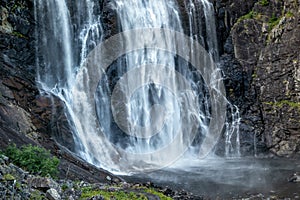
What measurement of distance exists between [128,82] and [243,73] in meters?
10.1

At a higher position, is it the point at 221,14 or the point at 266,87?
the point at 221,14

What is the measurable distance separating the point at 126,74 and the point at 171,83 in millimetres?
4296

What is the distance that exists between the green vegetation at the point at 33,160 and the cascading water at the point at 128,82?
27.2 ft

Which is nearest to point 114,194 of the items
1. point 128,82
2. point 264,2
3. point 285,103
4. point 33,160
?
point 33,160

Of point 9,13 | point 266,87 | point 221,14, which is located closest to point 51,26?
point 9,13

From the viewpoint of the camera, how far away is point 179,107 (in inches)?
1243

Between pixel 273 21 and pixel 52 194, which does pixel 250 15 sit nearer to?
pixel 273 21

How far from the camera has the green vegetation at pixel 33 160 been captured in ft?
47.6

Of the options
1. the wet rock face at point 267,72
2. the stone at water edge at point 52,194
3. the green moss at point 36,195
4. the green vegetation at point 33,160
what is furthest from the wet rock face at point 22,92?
the wet rock face at point 267,72

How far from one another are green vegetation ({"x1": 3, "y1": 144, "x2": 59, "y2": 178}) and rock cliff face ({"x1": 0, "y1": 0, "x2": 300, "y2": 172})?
4.63 metres

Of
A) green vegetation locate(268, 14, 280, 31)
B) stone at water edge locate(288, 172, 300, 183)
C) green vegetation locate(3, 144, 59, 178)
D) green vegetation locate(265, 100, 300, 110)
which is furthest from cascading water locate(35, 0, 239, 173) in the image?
stone at water edge locate(288, 172, 300, 183)

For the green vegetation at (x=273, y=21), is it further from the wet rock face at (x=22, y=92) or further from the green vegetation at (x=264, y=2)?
the wet rock face at (x=22, y=92)

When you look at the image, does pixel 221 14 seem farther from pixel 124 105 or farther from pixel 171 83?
pixel 124 105

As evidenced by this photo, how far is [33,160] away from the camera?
14.7 m
